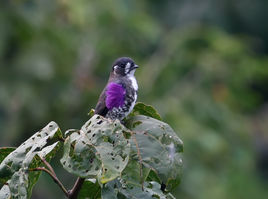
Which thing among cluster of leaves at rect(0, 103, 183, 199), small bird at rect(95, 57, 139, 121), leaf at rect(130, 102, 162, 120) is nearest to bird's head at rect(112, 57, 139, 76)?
small bird at rect(95, 57, 139, 121)

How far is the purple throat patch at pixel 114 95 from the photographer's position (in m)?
4.31

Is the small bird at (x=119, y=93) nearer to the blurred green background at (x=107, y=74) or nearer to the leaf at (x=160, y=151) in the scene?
the leaf at (x=160, y=151)

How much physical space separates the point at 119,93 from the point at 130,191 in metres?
1.53

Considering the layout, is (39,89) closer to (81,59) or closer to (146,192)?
(81,59)

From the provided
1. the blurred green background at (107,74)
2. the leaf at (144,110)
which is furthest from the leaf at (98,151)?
the blurred green background at (107,74)

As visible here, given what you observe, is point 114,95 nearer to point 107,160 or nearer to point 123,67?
point 123,67

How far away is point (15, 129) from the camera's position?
10.2m

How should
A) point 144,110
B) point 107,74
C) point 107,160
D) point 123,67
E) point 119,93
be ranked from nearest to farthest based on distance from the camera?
1. point 107,160
2. point 144,110
3. point 119,93
4. point 123,67
5. point 107,74

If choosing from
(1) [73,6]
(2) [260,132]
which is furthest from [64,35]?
(2) [260,132]

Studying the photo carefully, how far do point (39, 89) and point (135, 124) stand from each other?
7.29 m

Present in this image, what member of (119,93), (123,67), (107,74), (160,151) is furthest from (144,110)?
(107,74)

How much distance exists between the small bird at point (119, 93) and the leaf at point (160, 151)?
2.99 feet

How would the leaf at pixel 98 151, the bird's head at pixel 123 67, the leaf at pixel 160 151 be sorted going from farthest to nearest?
the bird's head at pixel 123 67, the leaf at pixel 160 151, the leaf at pixel 98 151

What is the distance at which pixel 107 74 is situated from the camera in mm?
11391
